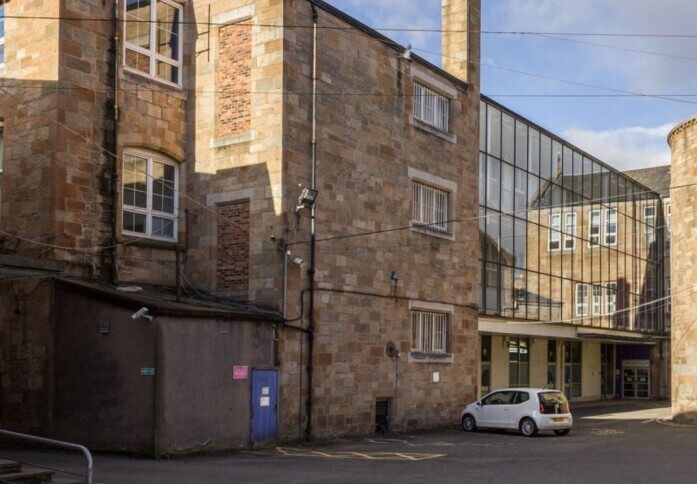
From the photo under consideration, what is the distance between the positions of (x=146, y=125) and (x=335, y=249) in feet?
18.3

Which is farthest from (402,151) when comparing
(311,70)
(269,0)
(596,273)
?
(596,273)

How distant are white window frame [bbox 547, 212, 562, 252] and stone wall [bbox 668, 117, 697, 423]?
5066 mm

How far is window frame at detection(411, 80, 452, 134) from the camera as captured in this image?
1042 inches

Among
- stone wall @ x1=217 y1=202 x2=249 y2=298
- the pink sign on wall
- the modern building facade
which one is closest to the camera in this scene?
the pink sign on wall

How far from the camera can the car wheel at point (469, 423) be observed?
86.1 feet

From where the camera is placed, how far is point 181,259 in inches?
879

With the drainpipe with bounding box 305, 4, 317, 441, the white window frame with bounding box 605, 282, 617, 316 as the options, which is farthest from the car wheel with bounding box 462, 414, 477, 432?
the white window frame with bounding box 605, 282, 617, 316

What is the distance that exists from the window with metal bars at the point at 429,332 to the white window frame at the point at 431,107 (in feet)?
18.9

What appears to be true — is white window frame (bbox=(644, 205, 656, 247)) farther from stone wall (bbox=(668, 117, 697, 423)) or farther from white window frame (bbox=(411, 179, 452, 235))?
white window frame (bbox=(411, 179, 452, 235))

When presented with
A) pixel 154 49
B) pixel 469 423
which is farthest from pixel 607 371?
pixel 154 49

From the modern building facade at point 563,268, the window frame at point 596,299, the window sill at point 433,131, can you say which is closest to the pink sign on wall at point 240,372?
the window sill at point 433,131

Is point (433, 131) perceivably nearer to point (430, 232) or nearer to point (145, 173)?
point (430, 232)

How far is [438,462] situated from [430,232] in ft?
31.6

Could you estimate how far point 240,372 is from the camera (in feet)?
63.8
